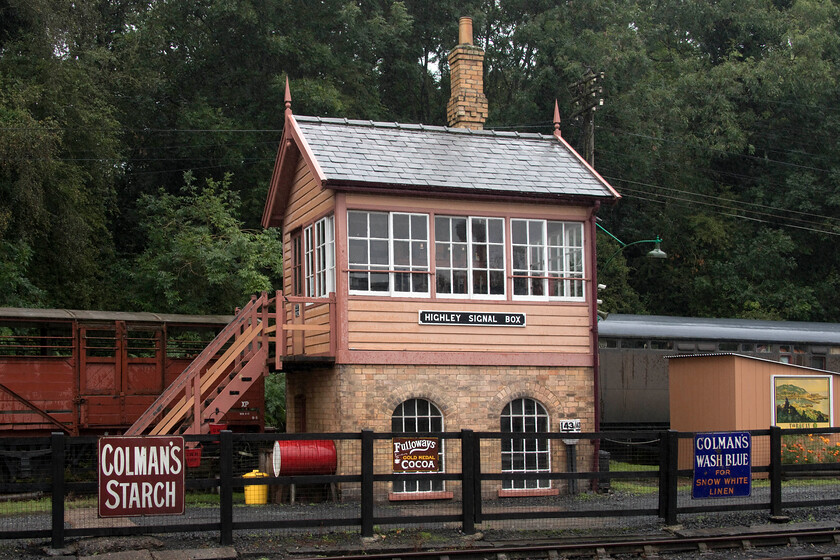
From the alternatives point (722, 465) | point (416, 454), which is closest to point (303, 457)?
point (416, 454)

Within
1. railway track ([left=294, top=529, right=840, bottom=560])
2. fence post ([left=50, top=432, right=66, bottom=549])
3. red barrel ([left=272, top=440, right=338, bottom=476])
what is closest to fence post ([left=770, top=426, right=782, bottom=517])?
railway track ([left=294, top=529, right=840, bottom=560])

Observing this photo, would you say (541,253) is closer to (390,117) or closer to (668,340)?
(668,340)

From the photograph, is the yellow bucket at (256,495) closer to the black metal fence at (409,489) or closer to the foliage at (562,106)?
the black metal fence at (409,489)

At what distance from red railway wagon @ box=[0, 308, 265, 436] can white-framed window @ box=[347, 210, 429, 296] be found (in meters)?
4.83

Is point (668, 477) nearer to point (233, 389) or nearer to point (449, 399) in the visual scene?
point (449, 399)

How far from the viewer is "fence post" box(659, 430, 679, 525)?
12391mm

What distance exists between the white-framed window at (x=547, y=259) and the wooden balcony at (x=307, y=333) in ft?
10.5

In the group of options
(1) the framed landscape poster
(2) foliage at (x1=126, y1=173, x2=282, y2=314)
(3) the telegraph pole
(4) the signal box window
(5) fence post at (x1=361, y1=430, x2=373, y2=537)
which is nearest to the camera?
(5) fence post at (x1=361, y1=430, x2=373, y2=537)

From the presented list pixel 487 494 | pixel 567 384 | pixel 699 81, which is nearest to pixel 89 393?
pixel 487 494

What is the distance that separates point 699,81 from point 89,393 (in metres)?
29.0

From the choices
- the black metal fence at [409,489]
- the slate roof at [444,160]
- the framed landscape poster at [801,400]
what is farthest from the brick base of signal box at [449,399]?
the framed landscape poster at [801,400]

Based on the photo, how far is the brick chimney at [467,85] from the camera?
19.0 m

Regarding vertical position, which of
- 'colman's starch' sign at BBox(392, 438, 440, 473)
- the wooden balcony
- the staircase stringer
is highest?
the wooden balcony

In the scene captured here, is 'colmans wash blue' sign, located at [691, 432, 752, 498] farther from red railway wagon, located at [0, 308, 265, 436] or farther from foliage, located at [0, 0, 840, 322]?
foliage, located at [0, 0, 840, 322]
